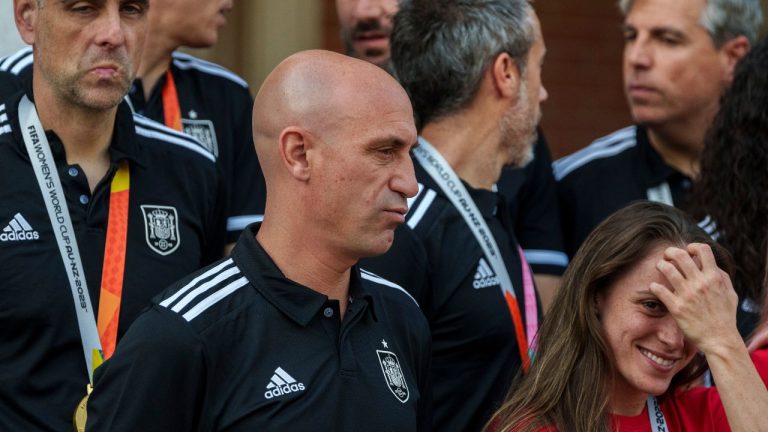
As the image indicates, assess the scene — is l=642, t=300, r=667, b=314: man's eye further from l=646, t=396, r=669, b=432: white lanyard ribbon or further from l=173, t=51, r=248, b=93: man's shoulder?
l=173, t=51, r=248, b=93: man's shoulder

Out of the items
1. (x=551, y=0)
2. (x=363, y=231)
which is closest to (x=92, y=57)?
(x=363, y=231)

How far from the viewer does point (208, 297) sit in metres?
3.44

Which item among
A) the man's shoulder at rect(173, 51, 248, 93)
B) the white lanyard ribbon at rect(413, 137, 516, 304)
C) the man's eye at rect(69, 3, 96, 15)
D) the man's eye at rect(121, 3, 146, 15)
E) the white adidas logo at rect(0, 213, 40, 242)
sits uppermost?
the man's eye at rect(69, 3, 96, 15)

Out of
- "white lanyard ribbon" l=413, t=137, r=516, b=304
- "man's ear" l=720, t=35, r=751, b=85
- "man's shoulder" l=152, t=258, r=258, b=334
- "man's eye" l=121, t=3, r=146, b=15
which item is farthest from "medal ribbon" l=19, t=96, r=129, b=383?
"man's ear" l=720, t=35, r=751, b=85

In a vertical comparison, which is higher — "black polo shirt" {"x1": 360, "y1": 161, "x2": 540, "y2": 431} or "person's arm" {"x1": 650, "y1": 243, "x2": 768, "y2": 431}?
"person's arm" {"x1": 650, "y1": 243, "x2": 768, "y2": 431}

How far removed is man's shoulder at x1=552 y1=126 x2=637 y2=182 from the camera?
18.7 feet

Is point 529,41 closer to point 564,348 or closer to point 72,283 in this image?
point 564,348

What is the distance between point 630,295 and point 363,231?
73 cm

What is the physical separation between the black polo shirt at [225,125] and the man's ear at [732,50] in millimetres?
1923

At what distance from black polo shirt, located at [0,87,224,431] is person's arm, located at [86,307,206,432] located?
2.38 ft

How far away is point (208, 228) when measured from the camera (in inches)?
180

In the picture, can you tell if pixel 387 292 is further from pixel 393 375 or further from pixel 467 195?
pixel 467 195

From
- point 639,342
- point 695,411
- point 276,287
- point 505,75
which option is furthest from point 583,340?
point 505,75

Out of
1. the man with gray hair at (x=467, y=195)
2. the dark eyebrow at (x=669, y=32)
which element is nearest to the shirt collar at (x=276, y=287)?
the man with gray hair at (x=467, y=195)
